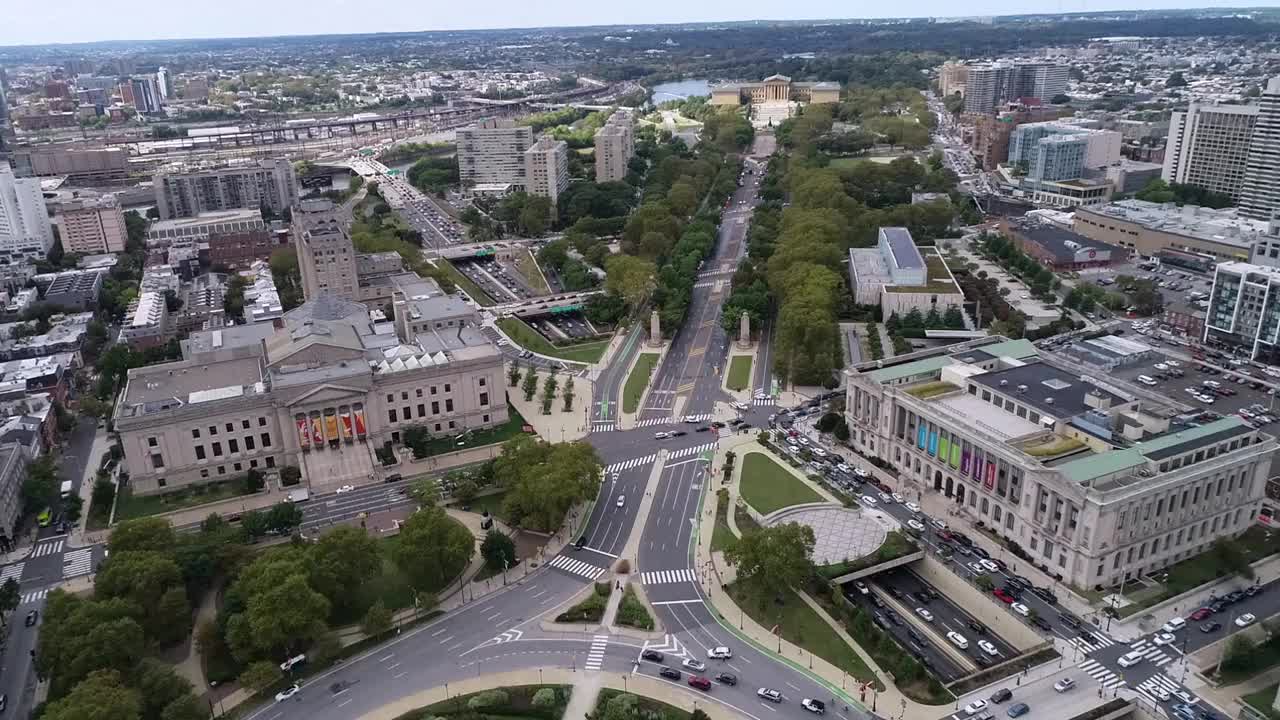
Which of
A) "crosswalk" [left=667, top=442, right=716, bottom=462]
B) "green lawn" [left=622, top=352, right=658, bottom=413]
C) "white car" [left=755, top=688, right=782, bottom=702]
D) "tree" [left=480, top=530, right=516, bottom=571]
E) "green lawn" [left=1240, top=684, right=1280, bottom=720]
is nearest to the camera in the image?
"green lawn" [left=1240, top=684, right=1280, bottom=720]

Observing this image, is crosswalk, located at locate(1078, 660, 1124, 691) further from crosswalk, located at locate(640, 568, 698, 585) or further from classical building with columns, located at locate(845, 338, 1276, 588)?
crosswalk, located at locate(640, 568, 698, 585)

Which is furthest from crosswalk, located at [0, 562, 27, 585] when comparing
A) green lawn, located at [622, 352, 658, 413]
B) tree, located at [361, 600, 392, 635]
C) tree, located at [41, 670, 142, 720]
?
green lawn, located at [622, 352, 658, 413]

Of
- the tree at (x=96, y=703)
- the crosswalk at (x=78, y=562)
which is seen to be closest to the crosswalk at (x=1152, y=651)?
the tree at (x=96, y=703)

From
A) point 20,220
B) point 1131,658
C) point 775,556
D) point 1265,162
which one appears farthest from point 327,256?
point 1265,162

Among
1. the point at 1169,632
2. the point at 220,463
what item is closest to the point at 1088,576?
the point at 1169,632

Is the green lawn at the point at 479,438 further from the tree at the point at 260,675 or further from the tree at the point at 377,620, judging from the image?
the tree at the point at 260,675

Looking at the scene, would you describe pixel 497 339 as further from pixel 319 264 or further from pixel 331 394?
pixel 331 394

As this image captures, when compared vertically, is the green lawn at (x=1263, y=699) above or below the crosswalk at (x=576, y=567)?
below
